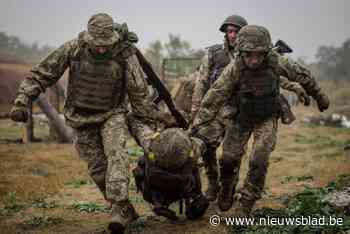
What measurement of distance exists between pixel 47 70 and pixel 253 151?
2.43 metres

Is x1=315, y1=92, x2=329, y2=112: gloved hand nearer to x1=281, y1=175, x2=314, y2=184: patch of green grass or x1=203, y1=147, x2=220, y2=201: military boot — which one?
x1=203, y1=147, x2=220, y2=201: military boot

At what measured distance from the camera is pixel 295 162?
1250 centimetres

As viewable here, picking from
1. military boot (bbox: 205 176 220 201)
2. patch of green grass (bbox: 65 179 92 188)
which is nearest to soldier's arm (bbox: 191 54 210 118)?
military boot (bbox: 205 176 220 201)

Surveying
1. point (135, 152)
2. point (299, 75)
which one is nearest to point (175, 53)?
point (135, 152)

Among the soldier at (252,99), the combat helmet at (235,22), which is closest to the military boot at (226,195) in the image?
the soldier at (252,99)

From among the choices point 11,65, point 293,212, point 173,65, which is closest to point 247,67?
point 293,212

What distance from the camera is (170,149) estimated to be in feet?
18.6

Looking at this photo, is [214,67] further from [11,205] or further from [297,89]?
[11,205]

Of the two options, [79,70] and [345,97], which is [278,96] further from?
[345,97]

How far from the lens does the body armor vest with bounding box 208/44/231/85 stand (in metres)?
7.88

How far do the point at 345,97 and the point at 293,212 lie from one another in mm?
34185

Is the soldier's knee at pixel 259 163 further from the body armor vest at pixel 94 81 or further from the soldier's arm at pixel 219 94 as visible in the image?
the body armor vest at pixel 94 81

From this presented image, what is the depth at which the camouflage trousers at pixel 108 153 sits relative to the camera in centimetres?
579

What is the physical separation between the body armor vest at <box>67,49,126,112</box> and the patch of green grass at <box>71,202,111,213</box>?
1731 mm
